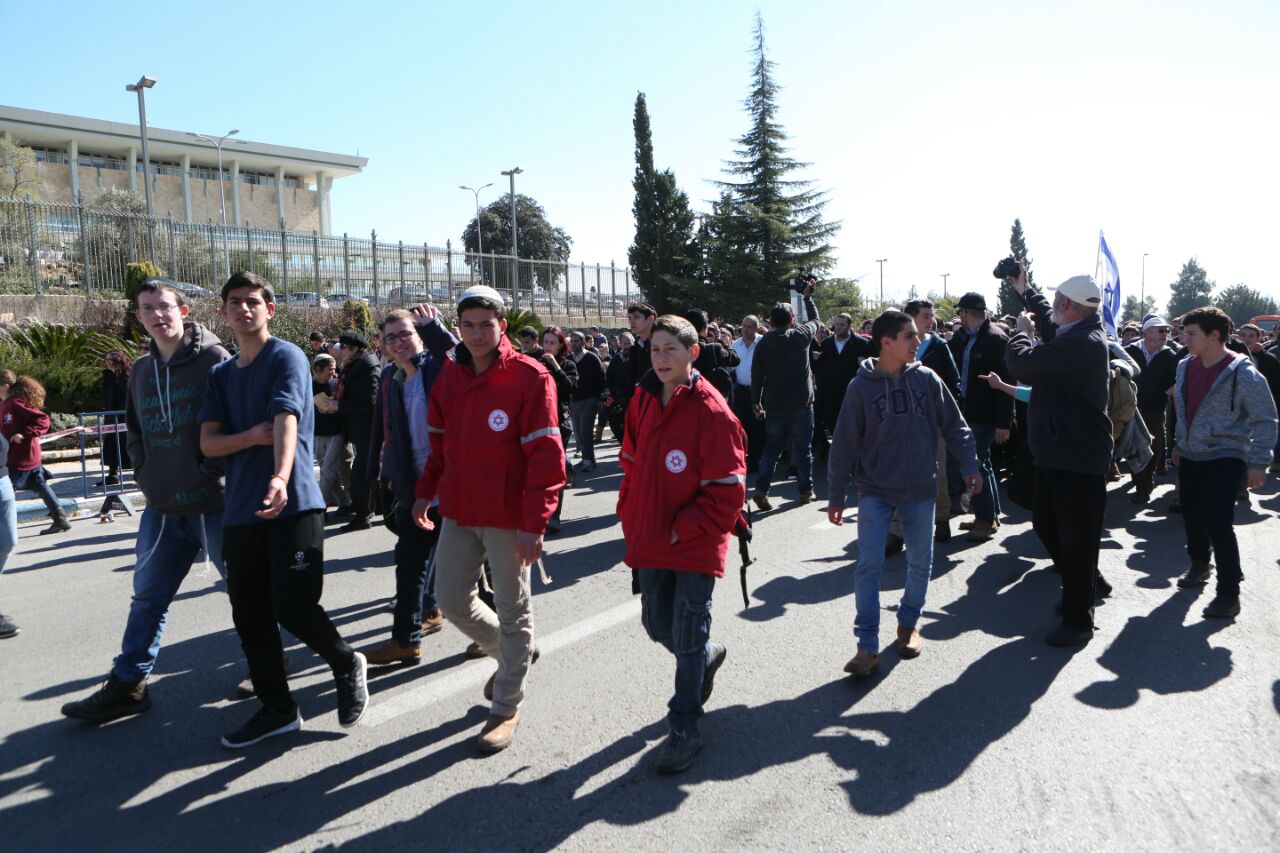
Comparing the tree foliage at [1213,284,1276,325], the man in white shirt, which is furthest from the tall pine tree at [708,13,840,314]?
the tree foliage at [1213,284,1276,325]

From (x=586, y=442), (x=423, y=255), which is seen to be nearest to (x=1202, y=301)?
(x=423, y=255)

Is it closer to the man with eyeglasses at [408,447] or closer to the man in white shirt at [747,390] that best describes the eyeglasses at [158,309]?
the man with eyeglasses at [408,447]

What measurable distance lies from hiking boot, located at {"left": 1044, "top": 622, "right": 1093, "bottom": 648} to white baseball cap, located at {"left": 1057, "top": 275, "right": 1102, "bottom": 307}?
179 centimetres

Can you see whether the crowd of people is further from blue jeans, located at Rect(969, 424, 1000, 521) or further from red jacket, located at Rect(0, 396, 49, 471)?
red jacket, located at Rect(0, 396, 49, 471)

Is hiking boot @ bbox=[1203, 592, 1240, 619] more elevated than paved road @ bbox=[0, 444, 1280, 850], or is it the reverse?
hiking boot @ bbox=[1203, 592, 1240, 619]

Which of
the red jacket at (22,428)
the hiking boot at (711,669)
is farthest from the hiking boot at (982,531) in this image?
the red jacket at (22,428)

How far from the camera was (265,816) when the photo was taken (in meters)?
3.12

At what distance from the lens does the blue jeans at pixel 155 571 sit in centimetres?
396

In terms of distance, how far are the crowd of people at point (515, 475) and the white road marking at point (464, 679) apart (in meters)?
0.22

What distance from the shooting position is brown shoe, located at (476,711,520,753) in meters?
3.54

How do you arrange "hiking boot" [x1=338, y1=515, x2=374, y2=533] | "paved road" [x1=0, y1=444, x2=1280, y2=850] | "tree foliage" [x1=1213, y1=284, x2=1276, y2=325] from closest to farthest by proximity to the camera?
"paved road" [x1=0, y1=444, x2=1280, y2=850]
"hiking boot" [x1=338, y1=515, x2=374, y2=533]
"tree foliage" [x1=1213, y1=284, x2=1276, y2=325]

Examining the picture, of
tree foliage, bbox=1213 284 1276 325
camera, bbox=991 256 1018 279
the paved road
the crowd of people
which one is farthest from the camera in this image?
tree foliage, bbox=1213 284 1276 325

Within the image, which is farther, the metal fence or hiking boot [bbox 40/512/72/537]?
the metal fence

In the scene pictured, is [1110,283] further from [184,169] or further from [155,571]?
[184,169]
